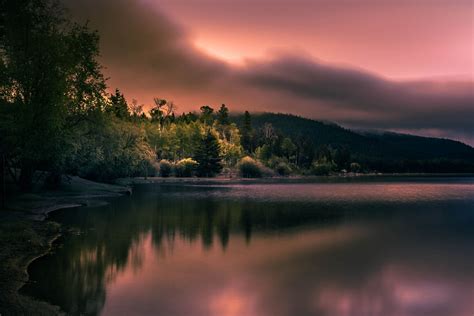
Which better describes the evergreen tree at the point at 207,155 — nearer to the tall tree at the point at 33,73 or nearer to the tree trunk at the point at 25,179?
the tree trunk at the point at 25,179

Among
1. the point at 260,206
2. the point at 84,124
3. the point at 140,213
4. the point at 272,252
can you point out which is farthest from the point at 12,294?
the point at 260,206

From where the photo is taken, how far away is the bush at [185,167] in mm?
150750

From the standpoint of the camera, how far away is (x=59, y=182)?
2361 inches

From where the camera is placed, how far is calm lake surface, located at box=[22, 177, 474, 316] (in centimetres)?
1798

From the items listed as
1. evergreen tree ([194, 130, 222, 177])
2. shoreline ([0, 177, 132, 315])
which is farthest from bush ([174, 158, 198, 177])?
shoreline ([0, 177, 132, 315])

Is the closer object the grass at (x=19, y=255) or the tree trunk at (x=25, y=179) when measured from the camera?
the grass at (x=19, y=255)

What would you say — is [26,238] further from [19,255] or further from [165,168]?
[165,168]

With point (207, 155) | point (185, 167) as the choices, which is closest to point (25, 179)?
point (185, 167)

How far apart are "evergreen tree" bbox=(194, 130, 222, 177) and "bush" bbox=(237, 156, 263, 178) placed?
16696 millimetres

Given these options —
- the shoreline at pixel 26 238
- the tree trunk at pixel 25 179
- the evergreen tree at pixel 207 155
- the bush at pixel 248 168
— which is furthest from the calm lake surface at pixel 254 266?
the bush at pixel 248 168

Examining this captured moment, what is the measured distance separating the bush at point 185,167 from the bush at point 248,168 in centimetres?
2625

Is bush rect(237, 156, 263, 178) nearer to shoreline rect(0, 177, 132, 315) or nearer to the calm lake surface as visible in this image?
shoreline rect(0, 177, 132, 315)

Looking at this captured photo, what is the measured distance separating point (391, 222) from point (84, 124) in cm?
4056

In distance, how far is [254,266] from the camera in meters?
25.2
